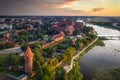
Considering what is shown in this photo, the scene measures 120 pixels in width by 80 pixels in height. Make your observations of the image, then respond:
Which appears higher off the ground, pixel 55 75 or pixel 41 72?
pixel 41 72

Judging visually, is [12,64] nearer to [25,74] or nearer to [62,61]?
[25,74]

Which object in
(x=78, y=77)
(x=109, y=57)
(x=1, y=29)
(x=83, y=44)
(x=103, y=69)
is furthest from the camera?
(x=1, y=29)

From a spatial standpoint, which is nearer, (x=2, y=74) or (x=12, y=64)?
(x=2, y=74)

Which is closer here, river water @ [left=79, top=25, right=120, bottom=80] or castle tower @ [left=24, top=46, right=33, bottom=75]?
castle tower @ [left=24, top=46, right=33, bottom=75]

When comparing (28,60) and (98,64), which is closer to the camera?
(28,60)

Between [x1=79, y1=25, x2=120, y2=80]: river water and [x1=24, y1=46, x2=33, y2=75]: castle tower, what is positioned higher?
[x1=24, y1=46, x2=33, y2=75]: castle tower

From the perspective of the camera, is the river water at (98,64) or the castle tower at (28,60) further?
the river water at (98,64)

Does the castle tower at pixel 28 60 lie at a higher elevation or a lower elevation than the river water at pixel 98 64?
higher

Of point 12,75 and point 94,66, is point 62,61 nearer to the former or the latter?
point 94,66

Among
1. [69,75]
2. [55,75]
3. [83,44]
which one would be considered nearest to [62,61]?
[69,75]

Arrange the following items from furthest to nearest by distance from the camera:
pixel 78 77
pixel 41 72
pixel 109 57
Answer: pixel 109 57, pixel 78 77, pixel 41 72

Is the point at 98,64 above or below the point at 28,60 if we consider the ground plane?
below
